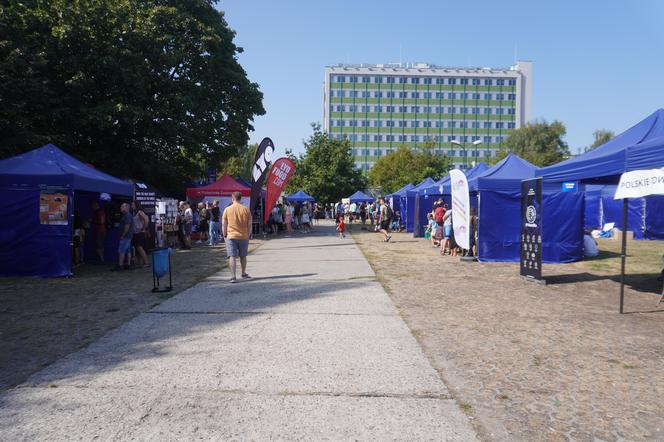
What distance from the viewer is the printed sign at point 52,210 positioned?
415 inches

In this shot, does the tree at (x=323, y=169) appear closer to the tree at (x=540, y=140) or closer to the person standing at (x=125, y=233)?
the tree at (x=540, y=140)

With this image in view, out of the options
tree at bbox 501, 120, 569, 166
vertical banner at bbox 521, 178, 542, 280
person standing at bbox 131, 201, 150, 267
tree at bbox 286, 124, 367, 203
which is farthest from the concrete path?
tree at bbox 501, 120, 569, 166

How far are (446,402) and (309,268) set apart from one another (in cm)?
823

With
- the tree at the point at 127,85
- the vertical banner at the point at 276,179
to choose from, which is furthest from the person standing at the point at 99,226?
the vertical banner at the point at 276,179

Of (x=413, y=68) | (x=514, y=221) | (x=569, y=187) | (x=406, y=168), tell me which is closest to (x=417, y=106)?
(x=413, y=68)

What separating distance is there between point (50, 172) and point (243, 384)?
900 centimetres

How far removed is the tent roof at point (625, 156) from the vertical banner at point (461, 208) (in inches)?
136

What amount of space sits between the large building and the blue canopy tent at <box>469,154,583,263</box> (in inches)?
3717

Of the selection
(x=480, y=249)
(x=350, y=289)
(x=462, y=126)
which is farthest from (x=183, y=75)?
(x=462, y=126)

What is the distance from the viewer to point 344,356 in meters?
4.96

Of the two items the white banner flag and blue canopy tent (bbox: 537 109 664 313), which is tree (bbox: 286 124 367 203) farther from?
the white banner flag

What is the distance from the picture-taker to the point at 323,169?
46.0 m

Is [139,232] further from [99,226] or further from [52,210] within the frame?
[52,210]

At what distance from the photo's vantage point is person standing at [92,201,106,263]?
13.1 m
